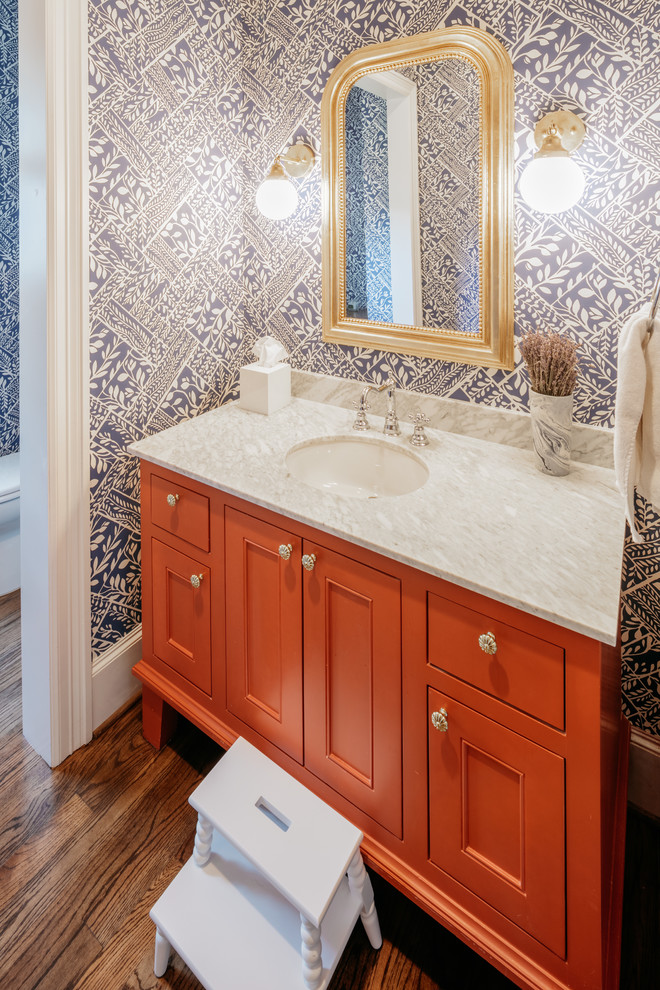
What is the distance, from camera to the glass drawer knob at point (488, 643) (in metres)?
0.93

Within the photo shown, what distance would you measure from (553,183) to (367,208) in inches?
21.6

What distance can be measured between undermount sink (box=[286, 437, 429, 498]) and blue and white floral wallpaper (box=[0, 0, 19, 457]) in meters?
1.78

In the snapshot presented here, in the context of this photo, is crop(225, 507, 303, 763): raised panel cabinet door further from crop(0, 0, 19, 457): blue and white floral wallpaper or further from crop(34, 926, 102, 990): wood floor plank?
crop(0, 0, 19, 457): blue and white floral wallpaper

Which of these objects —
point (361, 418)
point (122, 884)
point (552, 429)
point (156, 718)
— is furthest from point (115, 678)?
point (552, 429)

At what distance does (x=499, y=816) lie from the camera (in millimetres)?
990

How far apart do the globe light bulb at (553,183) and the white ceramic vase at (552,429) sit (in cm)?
41

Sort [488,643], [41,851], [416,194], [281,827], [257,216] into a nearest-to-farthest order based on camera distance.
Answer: [488,643]
[281,827]
[41,851]
[416,194]
[257,216]

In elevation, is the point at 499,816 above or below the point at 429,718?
below

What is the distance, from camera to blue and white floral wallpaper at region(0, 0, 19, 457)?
2.32 meters

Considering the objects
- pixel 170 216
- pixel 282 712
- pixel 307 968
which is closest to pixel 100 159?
pixel 170 216

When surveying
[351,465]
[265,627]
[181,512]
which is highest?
[351,465]

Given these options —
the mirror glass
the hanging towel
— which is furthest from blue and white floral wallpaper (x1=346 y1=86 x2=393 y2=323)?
the hanging towel

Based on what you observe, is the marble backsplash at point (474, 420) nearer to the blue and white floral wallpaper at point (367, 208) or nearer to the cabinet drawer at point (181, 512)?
the blue and white floral wallpaper at point (367, 208)

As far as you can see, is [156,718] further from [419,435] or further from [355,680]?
[419,435]
